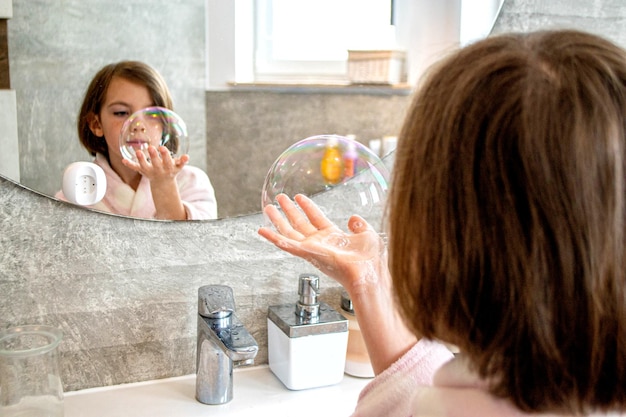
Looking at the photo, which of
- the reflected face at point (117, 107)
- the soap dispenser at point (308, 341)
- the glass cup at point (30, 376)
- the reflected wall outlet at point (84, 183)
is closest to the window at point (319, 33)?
the reflected face at point (117, 107)

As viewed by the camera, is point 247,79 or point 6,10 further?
point 247,79

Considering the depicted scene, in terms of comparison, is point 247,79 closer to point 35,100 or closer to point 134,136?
point 134,136

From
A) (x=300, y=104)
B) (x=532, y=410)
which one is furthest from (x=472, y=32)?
(x=532, y=410)

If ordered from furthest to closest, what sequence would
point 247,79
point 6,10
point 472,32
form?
point 472,32, point 247,79, point 6,10

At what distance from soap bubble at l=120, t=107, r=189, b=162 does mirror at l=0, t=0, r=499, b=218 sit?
0.02 metres

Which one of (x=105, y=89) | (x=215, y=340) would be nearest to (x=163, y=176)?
(x=105, y=89)

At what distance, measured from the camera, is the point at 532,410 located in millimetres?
541

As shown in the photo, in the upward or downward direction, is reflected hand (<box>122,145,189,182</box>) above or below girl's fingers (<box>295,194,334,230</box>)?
above

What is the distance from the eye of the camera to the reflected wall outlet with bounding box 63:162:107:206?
3.00ft

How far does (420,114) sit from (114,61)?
51 cm

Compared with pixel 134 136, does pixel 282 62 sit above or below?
above

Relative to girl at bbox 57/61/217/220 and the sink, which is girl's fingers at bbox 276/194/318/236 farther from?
the sink

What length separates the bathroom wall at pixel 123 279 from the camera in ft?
3.04

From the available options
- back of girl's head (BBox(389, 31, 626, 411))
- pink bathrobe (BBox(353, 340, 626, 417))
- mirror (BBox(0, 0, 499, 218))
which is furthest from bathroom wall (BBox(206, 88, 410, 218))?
back of girl's head (BBox(389, 31, 626, 411))
